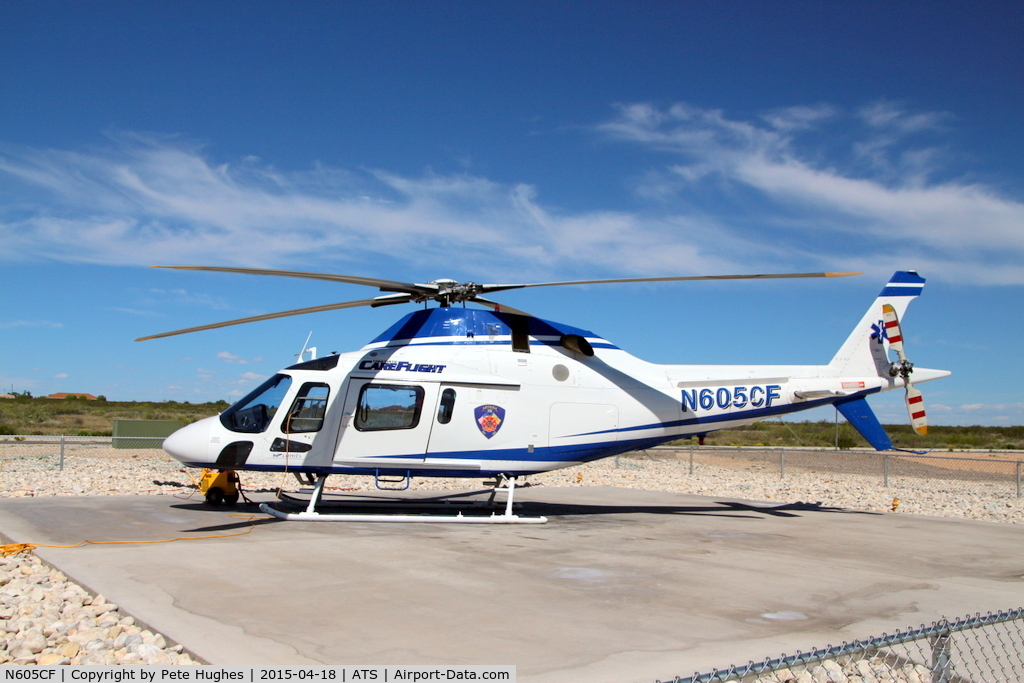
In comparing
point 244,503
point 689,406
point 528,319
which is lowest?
point 244,503

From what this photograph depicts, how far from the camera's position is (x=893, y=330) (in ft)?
48.6

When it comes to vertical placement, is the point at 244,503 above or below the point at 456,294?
below

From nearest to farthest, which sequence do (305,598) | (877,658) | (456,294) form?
(877,658), (305,598), (456,294)

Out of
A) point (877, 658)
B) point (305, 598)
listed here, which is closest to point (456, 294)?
point (305, 598)

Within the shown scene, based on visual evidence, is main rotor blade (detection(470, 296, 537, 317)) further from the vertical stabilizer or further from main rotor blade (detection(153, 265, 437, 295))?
the vertical stabilizer

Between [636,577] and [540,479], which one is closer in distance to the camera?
[636,577]

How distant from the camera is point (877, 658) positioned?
5.47m

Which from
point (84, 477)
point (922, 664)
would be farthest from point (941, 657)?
point (84, 477)

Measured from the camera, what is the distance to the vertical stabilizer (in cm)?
1486

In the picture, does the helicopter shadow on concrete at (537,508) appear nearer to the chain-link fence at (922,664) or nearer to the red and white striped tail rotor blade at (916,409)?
the red and white striped tail rotor blade at (916,409)

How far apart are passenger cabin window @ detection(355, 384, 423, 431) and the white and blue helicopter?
18 millimetres

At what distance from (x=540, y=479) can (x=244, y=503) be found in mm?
10360

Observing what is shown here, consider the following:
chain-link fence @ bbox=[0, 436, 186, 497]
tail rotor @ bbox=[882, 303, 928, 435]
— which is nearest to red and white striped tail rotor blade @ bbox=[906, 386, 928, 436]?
tail rotor @ bbox=[882, 303, 928, 435]

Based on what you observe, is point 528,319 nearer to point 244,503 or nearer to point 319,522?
point 319,522
